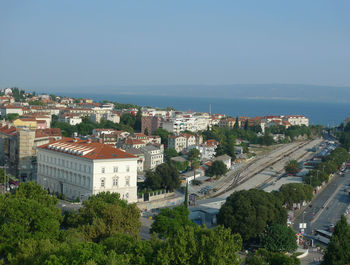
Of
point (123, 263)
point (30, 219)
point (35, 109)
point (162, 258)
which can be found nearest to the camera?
point (123, 263)

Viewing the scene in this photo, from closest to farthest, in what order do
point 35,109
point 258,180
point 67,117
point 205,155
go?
point 258,180 → point 205,155 → point 67,117 → point 35,109

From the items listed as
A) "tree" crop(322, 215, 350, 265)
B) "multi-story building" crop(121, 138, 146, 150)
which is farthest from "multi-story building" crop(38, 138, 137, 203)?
"tree" crop(322, 215, 350, 265)

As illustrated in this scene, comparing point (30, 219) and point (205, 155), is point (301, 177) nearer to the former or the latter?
point (205, 155)

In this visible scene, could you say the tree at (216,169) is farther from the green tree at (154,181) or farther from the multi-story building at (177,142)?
the multi-story building at (177,142)

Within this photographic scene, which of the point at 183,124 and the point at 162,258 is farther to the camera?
the point at 183,124

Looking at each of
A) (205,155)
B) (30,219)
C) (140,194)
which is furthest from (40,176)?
(205,155)

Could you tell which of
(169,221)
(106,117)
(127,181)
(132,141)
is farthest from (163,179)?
(106,117)

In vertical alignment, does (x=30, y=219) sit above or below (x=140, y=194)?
above

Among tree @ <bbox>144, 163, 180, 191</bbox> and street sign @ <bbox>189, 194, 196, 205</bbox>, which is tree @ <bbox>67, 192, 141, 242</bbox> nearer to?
street sign @ <bbox>189, 194, 196, 205</bbox>
